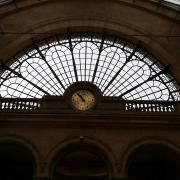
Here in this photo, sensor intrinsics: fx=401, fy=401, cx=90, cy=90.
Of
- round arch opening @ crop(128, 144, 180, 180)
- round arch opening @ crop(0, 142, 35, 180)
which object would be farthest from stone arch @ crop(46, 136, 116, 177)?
round arch opening @ crop(0, 142, 35, 180)

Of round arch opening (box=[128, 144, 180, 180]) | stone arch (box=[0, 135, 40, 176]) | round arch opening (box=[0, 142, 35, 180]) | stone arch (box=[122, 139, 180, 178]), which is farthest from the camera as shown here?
round arch opening (box=[0, 142, 35, 180])

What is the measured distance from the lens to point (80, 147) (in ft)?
61.0

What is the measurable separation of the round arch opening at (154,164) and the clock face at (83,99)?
3.35 m

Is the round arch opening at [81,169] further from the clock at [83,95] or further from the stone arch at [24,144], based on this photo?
the stone arch at [24,144]

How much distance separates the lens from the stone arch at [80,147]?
1798 cm

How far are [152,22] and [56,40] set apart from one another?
611 centimetres

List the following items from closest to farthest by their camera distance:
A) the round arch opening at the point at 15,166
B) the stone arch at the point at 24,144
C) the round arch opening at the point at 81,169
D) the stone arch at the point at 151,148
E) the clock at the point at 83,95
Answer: the stone arch at the point at 24,144, the stone arch at the point at 151,148, the clock at the point at 83,95, the round arch opening at the point at 15,166, the round arch opening at the point at 81,169

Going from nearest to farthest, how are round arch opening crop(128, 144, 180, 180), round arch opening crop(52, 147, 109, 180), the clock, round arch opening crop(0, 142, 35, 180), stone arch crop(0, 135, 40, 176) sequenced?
stone arch crop(0, 135, 40, 176), round arch opening crop(128, 144, 180, 180), the clock, round arch opening crop(0, 142, 35, 180), round arch opening crop(52, 147, 109, 180)

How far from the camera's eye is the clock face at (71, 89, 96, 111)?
65.1 ft

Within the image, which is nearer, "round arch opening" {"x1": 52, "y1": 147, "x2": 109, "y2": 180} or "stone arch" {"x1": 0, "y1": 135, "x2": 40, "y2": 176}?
"stone arch" {"x1": 0, "y1": 135, "x2": 40, "y2": 176}

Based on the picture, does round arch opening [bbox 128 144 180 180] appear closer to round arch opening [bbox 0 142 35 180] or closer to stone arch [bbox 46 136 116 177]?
stone arch [bbox 46 136 116 177]

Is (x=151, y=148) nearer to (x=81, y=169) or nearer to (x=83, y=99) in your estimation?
(x=83, y=99)

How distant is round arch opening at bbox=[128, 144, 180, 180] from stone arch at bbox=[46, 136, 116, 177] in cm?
114

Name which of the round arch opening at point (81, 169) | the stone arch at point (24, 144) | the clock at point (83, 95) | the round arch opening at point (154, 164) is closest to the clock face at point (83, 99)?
the clock at point (83, 95)
